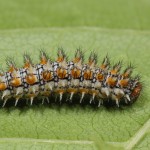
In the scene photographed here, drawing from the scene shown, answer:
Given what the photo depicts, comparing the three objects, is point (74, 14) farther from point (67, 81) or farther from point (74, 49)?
point (67, 81)

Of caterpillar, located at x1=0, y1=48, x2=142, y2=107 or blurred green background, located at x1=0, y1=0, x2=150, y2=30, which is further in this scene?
blurred green background, located at x1=0, y1=0, x2=150, y2=30

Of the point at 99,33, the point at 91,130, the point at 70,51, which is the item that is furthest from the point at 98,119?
the point at 99,33

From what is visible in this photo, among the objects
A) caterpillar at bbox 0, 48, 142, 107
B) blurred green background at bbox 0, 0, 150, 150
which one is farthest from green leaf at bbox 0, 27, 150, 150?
caterpillar at bbox 0, 48, 142, 107

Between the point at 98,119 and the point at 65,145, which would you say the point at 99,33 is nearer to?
the point at 98,119

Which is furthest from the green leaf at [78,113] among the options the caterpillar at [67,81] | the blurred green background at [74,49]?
the caterpillar at [67,81]

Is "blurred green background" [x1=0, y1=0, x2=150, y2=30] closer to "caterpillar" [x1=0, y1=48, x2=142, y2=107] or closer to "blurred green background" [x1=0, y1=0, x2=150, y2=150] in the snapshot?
"blurred green background" [x1=0, y1=0, x2=150, y2=150]

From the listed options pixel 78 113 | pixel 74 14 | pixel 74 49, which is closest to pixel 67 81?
pixel 78 113

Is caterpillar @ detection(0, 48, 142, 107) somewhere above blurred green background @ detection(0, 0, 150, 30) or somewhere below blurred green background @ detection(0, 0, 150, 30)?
below
